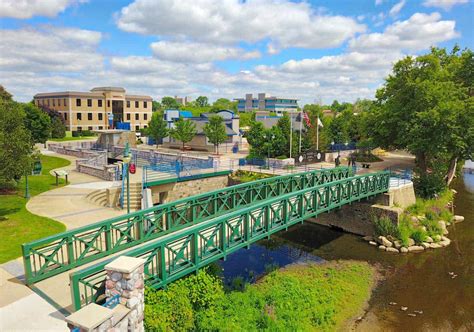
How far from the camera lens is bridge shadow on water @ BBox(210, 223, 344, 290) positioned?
16516 millimetres

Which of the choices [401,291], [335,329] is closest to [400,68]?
[401,291]

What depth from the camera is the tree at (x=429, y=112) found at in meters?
25.9

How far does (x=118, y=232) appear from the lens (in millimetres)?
15070

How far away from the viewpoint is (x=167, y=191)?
2589cm

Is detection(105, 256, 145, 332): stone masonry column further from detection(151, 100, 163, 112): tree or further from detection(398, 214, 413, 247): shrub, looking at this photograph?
detection(151, 100, 163, 112): tree

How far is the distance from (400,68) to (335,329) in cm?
2420

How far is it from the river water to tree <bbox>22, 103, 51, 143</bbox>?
132 feet

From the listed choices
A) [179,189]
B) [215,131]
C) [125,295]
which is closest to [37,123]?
[215,131]

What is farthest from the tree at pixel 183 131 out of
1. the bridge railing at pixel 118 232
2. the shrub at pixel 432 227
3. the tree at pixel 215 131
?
the shrub at pixel 432 227

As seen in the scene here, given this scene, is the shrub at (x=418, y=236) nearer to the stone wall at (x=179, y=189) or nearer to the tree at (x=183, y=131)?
the stone wall at (x=179, y=189)

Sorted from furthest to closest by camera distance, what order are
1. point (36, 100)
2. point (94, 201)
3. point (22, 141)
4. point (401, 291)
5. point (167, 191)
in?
1. point (36, 100)
2. point (167, 191)
3. point (94, 201)
4. point (22, 141)
5. point (401, 291)

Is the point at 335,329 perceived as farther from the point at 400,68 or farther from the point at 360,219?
the point at 400,68

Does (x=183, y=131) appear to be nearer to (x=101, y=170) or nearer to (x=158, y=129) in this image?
(x=158, y=129)

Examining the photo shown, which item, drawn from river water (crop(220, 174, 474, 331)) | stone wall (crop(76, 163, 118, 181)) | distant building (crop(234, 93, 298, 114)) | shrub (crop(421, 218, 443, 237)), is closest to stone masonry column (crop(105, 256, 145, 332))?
river water (crop(220, 174, 474, 331))
